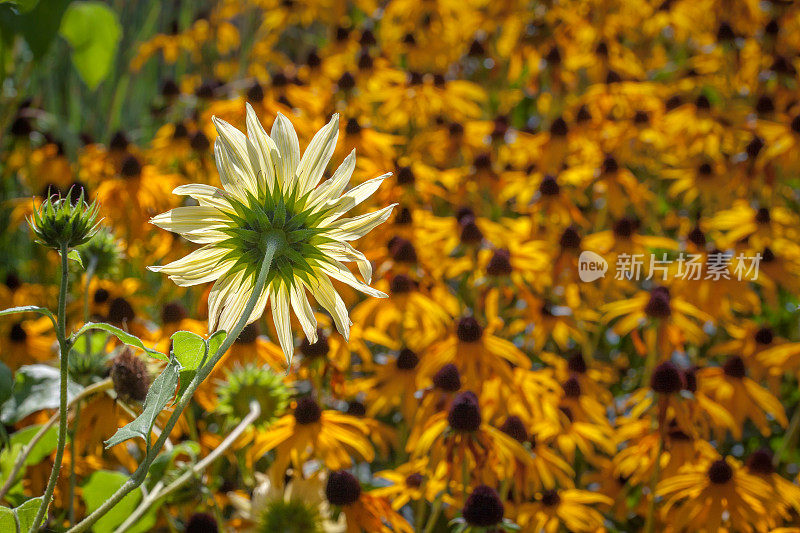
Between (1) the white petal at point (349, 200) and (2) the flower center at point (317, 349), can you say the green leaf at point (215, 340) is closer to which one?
(1) the white petal at point (349, 200)

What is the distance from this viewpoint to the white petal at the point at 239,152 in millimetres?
385

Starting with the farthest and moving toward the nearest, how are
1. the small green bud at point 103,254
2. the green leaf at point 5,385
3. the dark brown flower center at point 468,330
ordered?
the dark brown flower center at point 468,330 → the small green bud at point 103,254 → the green leaf at point 5,385

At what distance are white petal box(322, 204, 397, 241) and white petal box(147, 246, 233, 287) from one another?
0.05 metres

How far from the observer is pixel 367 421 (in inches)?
30.1

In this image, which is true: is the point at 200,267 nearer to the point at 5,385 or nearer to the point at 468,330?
the point at 5,385

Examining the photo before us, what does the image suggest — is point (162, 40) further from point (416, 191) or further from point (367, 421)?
point (367, 421)

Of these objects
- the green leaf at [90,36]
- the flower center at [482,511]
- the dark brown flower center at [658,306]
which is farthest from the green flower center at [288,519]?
the green leaf at [90,36]

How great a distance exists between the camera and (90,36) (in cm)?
119

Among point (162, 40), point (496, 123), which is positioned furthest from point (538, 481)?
point (162, 40)

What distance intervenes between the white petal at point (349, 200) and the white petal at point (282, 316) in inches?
1.7

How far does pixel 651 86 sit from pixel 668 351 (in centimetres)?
59

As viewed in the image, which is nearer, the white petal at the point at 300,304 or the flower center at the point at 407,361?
the white petal at the point at 300,304

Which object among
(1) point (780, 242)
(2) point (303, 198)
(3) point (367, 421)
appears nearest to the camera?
(2) point (303, 198)

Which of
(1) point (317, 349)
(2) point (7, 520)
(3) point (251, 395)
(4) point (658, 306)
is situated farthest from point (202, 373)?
(4) point (658, 306)
